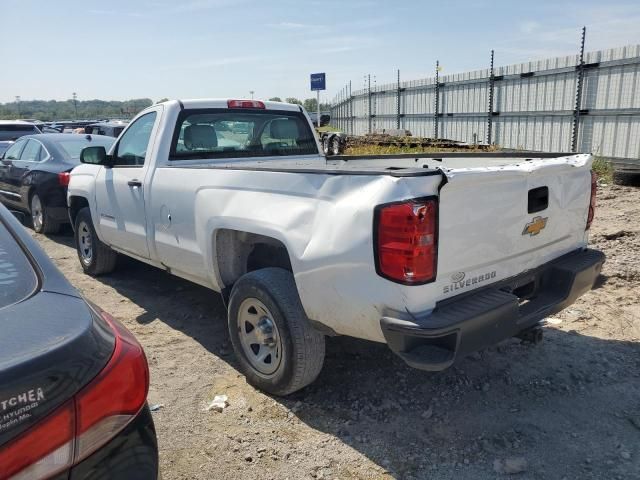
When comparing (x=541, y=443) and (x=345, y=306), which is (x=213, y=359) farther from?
(x=541, y=443)

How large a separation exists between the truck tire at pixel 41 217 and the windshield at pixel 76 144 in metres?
0.85

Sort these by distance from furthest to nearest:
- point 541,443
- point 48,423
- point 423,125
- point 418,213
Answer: point 423,125 → point 541,443 → point 418,213 → point 48,423

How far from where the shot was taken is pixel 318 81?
830 inches

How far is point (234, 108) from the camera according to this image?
4.97 meters

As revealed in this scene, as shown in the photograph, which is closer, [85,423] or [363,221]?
[85,423]

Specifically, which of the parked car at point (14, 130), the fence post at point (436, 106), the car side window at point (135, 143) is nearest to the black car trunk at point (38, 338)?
the car side window at point (135, 143)

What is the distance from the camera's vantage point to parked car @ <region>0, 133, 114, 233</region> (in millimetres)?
8094

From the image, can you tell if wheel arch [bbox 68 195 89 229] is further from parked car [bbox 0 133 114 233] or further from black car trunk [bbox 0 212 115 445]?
black car trunk [bbox 0 212 115 445]

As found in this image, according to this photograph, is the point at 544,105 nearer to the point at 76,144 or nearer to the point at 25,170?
the point at 76,144

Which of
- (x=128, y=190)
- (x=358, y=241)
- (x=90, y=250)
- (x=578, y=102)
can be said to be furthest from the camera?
(x=578, y=102)

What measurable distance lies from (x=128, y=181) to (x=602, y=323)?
4.28 m

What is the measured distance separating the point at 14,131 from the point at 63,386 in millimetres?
16053

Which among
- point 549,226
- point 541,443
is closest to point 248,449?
point 541,443

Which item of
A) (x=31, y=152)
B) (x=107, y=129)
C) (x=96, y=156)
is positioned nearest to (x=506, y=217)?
(x=96, y=156)
